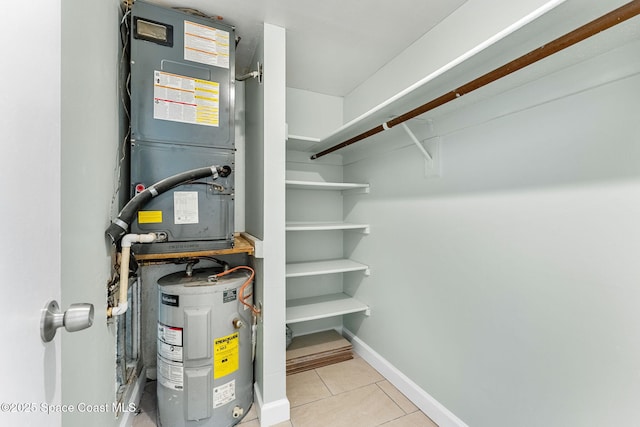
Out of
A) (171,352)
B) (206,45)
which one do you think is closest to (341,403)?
(171,352)

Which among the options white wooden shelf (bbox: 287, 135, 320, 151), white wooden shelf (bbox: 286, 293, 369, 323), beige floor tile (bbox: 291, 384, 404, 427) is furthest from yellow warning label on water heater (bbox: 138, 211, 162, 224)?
beige floor tile (bbox: 291, 384, 404, 427)

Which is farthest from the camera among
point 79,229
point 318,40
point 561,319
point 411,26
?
point 318,40

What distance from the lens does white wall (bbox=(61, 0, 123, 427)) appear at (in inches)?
31.9

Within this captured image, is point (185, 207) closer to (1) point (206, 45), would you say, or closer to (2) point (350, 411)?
(1) point (206, 45)

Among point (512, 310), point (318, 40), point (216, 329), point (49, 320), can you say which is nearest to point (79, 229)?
point (49, 320)

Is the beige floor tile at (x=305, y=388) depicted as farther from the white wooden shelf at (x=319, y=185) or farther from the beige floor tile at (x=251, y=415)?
the white wooden shelf at (x=319, y=185)

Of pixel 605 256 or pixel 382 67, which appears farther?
pixel 382 67

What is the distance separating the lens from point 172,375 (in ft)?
4.61

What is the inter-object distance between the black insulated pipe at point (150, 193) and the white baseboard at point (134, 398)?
0.99 meters

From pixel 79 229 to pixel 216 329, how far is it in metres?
0.85

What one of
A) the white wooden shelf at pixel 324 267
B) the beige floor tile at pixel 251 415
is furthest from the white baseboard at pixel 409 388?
the beige floor tile at pixel 251 415

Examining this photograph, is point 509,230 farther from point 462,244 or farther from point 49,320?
point 49,320

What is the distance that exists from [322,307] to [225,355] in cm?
91

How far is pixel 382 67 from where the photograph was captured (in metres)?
1.99
